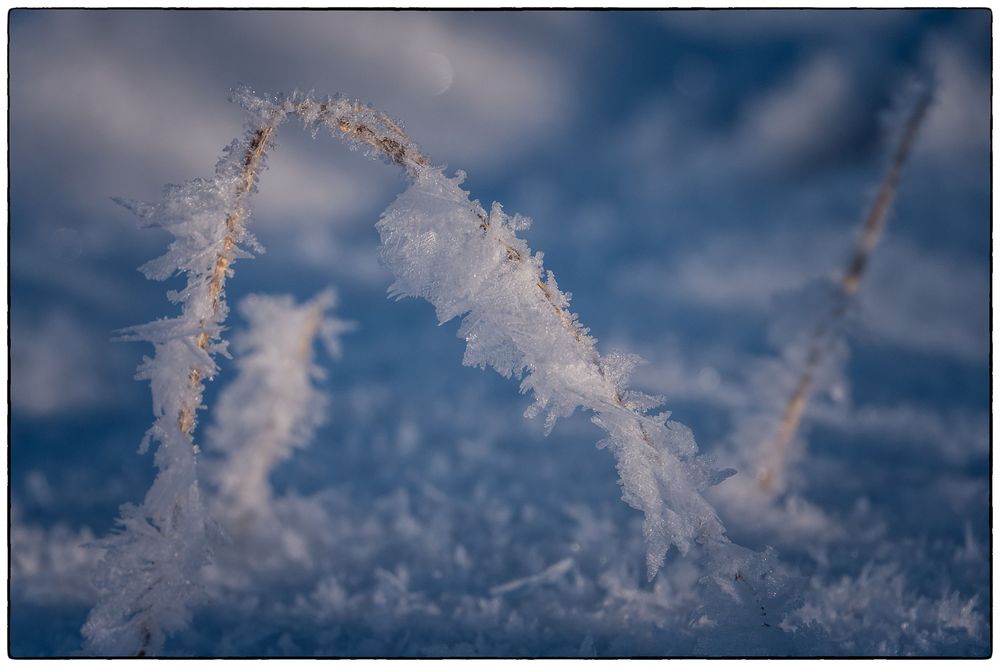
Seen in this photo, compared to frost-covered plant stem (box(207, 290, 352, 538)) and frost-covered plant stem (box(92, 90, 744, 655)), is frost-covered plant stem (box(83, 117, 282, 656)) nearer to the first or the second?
frost-covered plant stem (box(92, 90, 744, 655))

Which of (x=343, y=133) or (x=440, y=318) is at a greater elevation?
(x=343, y=133)

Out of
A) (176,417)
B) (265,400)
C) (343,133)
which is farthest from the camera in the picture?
(265,400)

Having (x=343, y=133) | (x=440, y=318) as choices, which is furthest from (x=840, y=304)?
(x=343, y=133)

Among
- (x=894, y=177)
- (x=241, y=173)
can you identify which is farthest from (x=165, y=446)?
(x=894, y=177)

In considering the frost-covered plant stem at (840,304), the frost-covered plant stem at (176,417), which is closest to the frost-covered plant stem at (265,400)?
the frost-covered plant stem at (176,417)

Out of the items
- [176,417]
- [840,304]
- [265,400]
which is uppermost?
[840,304]

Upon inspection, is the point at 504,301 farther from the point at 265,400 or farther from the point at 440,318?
the point at 265,400

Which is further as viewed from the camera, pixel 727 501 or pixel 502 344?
pixel 727 501

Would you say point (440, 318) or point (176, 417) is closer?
point (176, 417)

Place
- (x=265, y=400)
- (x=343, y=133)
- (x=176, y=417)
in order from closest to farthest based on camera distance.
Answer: (x=176, y=417) → (x=343, y=133) → (x=265, y=400)

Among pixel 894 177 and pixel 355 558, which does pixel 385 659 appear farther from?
pixel 894 177
